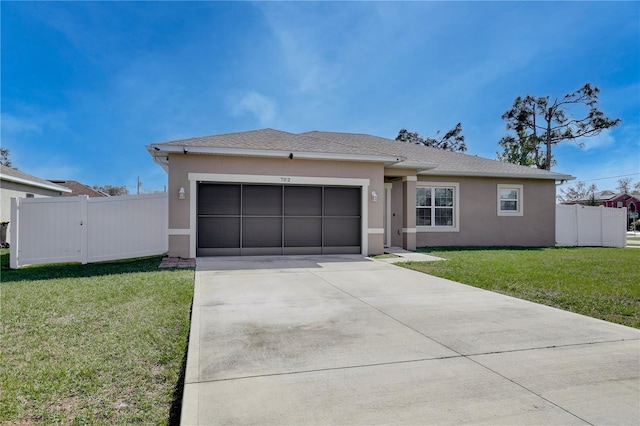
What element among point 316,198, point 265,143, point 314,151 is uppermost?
point 265,143

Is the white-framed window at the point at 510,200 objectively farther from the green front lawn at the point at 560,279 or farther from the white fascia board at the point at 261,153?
the white fascia board at the point at 261,153

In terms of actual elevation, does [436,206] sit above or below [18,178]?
below

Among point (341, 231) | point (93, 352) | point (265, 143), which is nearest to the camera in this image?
point (93, 352)

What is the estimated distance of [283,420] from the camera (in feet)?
7.86

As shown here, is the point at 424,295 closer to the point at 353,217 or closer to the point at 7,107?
the point at 353,217

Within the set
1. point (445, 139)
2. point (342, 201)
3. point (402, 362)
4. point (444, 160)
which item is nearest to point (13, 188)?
point (342, 201)

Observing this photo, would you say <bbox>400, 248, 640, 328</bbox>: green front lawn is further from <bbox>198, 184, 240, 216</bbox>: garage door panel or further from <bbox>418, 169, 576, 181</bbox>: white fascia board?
<bbox>198, 184, 240, 216</bbox>: garage door panel

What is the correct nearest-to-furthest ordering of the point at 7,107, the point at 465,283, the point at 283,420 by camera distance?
the point at 283,420 < the point at 465,283 < the point at 7,107

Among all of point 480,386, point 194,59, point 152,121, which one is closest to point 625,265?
point 480,386

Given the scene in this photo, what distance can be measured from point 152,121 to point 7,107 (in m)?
7.87

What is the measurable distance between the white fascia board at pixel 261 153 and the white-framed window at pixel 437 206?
3.74 metres

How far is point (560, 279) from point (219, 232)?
30.4 ft

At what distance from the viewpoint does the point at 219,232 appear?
11.6 m

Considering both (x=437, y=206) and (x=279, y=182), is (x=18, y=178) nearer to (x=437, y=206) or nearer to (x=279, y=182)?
(x=279, y=182)
